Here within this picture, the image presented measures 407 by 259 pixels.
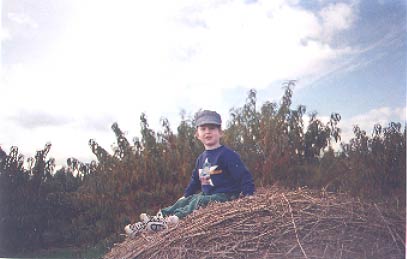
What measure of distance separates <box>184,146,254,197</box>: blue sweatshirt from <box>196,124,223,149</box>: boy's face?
0.05 m

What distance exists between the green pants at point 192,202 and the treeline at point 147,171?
29cm

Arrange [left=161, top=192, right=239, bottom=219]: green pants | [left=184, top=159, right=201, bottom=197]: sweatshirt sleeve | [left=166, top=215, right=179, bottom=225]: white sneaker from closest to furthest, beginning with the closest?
[left=166, top=215, right=179, bottom=225]: white sneaker < [left=161, top=192, right=239, bottom=219]: green pants < [left=184, top=159, right=201, bottom=197]: sweatshirt sleeve

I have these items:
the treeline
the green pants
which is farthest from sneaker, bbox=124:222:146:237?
the treeline

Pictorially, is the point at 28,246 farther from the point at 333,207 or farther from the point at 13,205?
the point at 333,207

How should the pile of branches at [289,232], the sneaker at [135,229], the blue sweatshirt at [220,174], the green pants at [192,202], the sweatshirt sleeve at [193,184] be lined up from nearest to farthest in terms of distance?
1. the pile of branches at [289,232]
2. the sneaker at [135,229]
3. the green pants at [192,202]
4. the blue sweatshirt at [220,174]
5. the sweatshirt sleeve at [193,184]

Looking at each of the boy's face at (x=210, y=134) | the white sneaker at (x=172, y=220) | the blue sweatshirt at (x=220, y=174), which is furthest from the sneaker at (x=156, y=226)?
the boy's face at (x=210, y=134)

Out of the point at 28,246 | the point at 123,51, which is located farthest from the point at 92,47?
the point at 28,246

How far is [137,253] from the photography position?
319 centimetres

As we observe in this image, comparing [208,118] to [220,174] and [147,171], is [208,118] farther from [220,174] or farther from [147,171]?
[147,171]

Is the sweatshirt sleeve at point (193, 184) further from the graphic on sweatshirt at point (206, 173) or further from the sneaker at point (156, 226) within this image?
the sneaker at point (156, 226)

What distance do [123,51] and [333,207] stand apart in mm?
2129

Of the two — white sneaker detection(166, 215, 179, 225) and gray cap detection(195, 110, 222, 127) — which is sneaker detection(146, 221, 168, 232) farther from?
gray cap detection(195, 110, 222, 127)

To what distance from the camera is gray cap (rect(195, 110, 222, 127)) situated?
12.8 ft

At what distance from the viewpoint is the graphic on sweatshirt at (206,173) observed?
3863 millimetres
